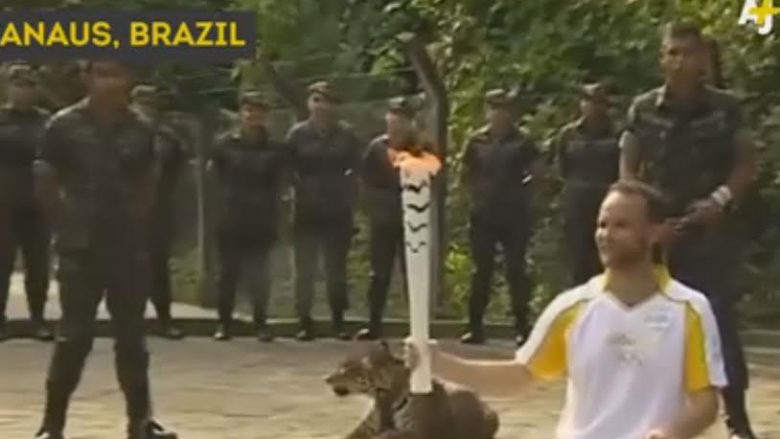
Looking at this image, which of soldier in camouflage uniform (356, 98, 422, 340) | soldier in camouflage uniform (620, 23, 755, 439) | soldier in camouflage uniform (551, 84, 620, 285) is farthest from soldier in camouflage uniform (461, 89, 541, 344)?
soldier in camouflage uniform (620, 23, 755, 439)

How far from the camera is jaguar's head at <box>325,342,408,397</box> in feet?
29.6

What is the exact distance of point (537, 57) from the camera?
61.3 ft

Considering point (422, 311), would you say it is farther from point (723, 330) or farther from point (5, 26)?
point (5, 26)

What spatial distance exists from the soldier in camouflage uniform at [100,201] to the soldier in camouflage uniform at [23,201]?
17.6ft

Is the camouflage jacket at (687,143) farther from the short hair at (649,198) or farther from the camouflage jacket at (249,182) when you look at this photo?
the camouflage jacket at (249,182)

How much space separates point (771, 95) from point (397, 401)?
8.95 m

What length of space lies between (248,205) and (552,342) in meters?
10.4

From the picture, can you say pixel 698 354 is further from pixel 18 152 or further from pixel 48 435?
pixel 18 152

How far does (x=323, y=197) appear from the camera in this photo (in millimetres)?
15617

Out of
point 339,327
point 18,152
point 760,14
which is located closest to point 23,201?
point 18,152

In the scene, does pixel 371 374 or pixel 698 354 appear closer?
pixel 698 354

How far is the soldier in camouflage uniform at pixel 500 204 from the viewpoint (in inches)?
597

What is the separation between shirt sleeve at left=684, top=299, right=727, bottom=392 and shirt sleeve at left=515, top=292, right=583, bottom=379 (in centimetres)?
28

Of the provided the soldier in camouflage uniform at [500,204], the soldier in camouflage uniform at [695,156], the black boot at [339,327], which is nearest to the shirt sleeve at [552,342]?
the soldier in camouflage uniform at [695,156]
